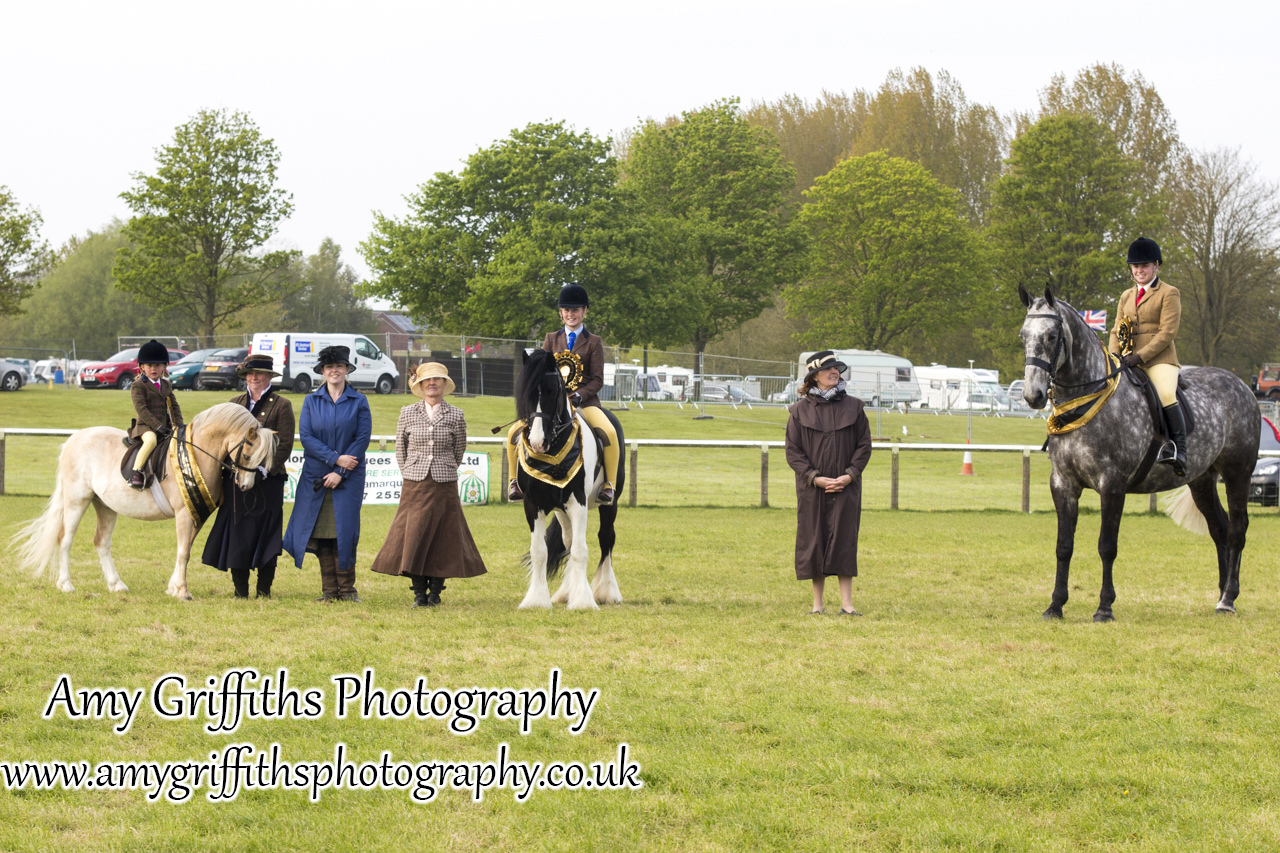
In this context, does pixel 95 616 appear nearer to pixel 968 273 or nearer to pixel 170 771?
pixel 170 771

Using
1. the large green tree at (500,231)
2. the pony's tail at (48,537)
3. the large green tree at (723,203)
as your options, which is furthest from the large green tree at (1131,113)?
the pony's tail at (48,537)

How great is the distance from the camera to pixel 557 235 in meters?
47.2

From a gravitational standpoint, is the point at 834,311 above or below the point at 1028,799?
above

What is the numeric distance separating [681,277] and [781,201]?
10.4 m

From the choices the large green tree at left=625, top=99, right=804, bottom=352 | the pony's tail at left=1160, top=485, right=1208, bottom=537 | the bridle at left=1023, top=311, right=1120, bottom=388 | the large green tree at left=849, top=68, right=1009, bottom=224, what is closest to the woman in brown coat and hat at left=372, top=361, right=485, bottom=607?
the bridle at left=1023, top=311, right=1120, bottom=388

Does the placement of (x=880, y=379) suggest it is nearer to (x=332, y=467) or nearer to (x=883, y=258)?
(x=883, y=258)

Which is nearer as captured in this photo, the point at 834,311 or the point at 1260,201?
the point at 1260,201

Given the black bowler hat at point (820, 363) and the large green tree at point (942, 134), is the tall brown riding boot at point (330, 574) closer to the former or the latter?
the black bowler hat at point (820, 363)

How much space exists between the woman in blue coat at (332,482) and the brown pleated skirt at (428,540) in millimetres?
419

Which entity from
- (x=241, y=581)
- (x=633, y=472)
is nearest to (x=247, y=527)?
(x=241, y=581)

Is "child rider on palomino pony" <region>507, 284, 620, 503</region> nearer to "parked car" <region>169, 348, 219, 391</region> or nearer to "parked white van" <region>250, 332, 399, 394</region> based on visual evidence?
"parked white van" <region>250, 332, 399, 394</region>

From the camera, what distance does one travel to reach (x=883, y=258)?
2325 inches

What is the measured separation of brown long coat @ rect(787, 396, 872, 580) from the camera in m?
9.33

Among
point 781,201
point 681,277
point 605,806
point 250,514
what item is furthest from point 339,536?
point 781,201
